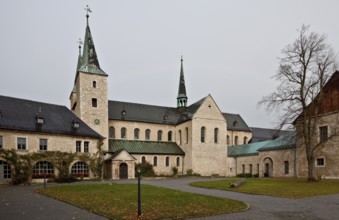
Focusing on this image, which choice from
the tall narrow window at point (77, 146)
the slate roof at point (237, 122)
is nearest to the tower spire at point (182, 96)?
the slate roof at point (237, 122)

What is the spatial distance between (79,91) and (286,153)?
97.1 feet

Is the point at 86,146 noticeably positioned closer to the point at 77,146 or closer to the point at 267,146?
the point at 77,146

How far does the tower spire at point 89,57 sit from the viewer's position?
45.3m

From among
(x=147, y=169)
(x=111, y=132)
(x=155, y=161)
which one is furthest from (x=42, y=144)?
(x=155, y=161)

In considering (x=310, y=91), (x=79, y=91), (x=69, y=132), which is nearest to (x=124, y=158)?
Answer: (x=69, y=132)

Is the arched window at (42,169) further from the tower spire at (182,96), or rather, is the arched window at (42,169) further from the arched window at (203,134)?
the tower spire at (182,96)

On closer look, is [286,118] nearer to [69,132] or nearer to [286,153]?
[286,153]

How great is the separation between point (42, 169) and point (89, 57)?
18.9 meters

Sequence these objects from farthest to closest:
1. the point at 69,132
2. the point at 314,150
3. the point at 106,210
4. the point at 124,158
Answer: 1. the point at 124,158
2. the point at 69,132
3. the point at 314,150
4. the point at 106,210

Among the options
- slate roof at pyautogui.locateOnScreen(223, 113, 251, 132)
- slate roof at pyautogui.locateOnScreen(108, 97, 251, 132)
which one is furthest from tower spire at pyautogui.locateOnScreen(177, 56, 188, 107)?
A: slate roof at pyautogui.locateOnScreen(223, 113, 251, 132)

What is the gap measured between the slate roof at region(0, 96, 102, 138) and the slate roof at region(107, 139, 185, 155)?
19.7 feet

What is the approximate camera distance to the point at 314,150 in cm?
3419

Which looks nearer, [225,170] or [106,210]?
[106,210]

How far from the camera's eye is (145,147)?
47.5 m
